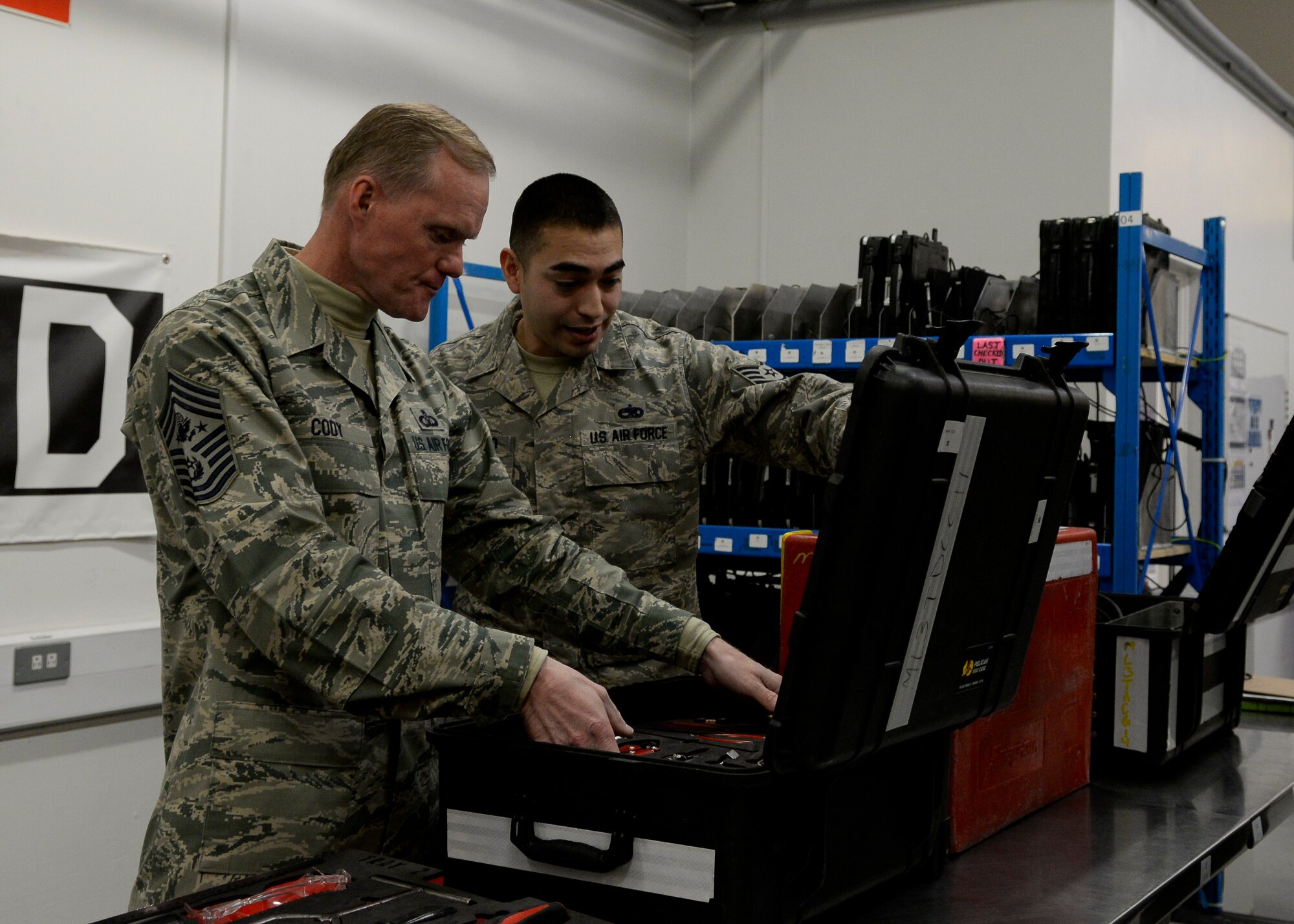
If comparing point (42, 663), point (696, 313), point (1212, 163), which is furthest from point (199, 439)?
point (1212, 163)

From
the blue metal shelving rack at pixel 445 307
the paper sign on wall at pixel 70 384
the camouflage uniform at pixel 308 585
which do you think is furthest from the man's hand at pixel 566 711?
the blue metal shelving rack at pixel 445 307

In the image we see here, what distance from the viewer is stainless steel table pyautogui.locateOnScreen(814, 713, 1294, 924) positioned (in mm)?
1304

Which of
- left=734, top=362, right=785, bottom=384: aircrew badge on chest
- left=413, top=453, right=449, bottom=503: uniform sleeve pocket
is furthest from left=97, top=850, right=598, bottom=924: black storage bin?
left=734, top=362, right=785, bottom=384: aircrew badge on chest

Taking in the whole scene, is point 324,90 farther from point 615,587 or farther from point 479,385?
point 615,587

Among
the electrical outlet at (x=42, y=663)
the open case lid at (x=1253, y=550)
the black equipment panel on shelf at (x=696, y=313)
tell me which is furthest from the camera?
the black equipment panel on shelf at (x=696, y=313)

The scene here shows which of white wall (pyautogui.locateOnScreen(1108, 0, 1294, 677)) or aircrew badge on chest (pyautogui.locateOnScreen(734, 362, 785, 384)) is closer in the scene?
aircrew badge on chest (pyautogui.locateOnScreen(734, 362, 785, 384))

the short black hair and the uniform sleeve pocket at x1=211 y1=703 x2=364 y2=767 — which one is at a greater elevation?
the short black hair

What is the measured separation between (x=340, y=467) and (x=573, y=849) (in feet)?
1.89

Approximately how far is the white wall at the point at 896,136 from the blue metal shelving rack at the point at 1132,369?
2.59ft

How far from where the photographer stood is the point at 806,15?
5375 millimetres

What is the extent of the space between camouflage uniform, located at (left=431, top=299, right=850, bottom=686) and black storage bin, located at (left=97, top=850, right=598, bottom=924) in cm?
104

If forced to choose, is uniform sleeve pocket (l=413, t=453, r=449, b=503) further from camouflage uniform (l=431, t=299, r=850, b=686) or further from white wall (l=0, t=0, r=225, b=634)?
white wall (l=0, t=0, r=225, b=634)

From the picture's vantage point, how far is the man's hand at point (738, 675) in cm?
153

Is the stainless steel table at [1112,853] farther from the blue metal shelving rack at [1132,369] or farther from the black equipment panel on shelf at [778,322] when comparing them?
the black equipment panel on shelf at [778,322]
